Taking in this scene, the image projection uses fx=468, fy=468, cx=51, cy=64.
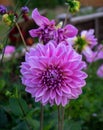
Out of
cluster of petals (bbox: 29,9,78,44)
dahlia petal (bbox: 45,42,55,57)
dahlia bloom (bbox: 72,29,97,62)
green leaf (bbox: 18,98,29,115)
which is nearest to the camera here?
dahlia petal (bbox: 45,42,55,57)

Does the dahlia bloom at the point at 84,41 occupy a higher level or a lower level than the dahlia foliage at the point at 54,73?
lower

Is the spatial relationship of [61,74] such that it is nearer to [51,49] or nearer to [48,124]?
[51,49]

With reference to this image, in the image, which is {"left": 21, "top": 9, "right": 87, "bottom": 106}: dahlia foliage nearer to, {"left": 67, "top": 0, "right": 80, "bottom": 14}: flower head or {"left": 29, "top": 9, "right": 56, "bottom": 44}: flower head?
{"left": 29, "top": 9, "right": 56, "bottom": 44}: flower head

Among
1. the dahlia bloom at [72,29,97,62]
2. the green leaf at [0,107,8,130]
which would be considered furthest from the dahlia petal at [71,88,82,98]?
Result: the green leaf at [0,107,8,130]

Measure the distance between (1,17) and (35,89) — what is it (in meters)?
0.35

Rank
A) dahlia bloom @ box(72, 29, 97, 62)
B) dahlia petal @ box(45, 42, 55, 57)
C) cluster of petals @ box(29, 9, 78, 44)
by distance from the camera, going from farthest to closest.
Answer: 1. dahlia bloom @ box(72, 29, 97, 62)
2. cluster of petals @ box(29, 9, 78, 44)
3. dahlia petal @ box(45, 42, 55, 57)

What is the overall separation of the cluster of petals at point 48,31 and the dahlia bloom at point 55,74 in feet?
0.35

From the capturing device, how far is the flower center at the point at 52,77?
997 mm

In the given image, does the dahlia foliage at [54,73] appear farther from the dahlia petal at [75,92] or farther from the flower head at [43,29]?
the flower head at [43,29]

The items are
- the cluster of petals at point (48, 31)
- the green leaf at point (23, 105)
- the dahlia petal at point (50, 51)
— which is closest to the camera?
the dahlia petal at point (50, 51)

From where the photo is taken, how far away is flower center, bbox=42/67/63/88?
1.00m

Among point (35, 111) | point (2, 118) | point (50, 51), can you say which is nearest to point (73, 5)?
point (50, 51)

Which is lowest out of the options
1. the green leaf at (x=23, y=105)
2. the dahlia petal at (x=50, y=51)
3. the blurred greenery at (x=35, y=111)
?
the blurred greenery at (x=35, y=111)

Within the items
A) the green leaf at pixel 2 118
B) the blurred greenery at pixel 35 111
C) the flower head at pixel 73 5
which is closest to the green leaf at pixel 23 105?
the blurred greenery at pixel 35 111
